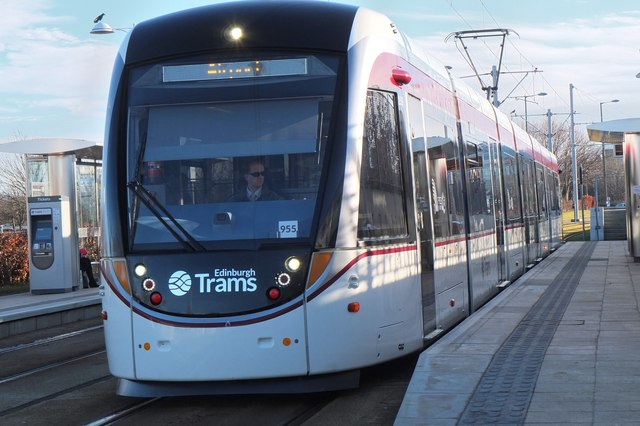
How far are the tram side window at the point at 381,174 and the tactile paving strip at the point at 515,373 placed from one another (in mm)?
1599

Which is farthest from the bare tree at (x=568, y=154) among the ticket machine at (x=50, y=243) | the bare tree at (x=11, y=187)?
the ticket machine at (x=50, y=243)

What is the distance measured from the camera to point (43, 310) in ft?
58.3

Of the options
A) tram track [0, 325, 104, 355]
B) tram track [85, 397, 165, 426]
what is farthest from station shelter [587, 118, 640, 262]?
tram track [85, 397, 165, 426]

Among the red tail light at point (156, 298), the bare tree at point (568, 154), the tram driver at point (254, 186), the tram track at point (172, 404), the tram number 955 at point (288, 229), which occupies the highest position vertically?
the bare tree at point (568, 154)

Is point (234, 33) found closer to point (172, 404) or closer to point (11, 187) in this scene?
point (172, 404)

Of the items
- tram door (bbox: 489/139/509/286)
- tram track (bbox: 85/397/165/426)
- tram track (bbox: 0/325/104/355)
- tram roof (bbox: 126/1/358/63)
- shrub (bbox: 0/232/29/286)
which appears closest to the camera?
tram track (bbox: 85/397/165/426)

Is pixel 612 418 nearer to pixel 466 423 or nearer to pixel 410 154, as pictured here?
pixel 466 423

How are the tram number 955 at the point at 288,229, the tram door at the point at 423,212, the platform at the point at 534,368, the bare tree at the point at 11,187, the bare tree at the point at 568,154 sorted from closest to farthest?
the platform at the point at 534,368
the tram number 955 at the point at 288,229
the tram door at the point at 423,212
the bare tree at the point at 11,187
the bare tree at the point at 568,154

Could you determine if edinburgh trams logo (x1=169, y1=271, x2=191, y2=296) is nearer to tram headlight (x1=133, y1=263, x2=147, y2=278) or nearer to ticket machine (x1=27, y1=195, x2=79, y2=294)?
tram headlight (x1=133, y1=263, x2=147, y2=278)

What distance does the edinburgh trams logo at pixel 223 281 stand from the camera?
8430 mm

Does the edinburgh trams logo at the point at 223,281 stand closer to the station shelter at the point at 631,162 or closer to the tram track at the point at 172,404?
the tram track at the point at 172,404

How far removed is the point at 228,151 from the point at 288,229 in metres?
0.92

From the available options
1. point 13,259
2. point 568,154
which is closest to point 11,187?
point 13,259

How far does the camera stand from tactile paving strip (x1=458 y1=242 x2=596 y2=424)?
708 cm
